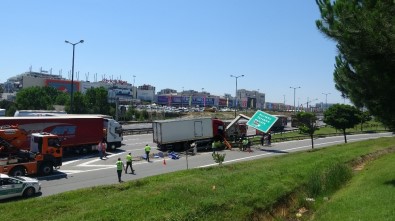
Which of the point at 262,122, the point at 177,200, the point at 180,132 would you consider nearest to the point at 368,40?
the point at 177,200

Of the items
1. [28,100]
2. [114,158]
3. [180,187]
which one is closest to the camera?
[180,187]

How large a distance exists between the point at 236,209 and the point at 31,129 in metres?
22.8

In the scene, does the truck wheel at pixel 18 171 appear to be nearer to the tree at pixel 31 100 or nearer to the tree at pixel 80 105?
the tree at pixel 80 105

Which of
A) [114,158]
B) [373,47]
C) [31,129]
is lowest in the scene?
[114,158]

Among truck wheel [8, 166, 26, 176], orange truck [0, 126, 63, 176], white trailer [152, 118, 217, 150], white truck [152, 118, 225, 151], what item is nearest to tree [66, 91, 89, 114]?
white truck [152, 118, 225, 151]

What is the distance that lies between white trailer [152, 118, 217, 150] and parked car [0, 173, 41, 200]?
2073 cm

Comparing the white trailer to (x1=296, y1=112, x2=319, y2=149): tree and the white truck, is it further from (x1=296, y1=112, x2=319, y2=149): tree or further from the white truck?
(x1=296, y1=112, x2=319, y2=149): tree

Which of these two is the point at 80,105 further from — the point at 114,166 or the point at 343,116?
the point at 114,166

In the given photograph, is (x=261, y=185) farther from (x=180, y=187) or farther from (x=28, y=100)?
(x=28, y=100)

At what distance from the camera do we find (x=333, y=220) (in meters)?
12.4

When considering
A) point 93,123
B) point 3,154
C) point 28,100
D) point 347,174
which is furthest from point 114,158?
point 28,100

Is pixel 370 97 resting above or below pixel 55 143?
above

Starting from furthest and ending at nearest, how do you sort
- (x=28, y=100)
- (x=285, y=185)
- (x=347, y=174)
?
(x=28, y=100)
(x=347, y=174)
(x=285, y=185)

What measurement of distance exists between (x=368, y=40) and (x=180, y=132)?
95.0 feet
